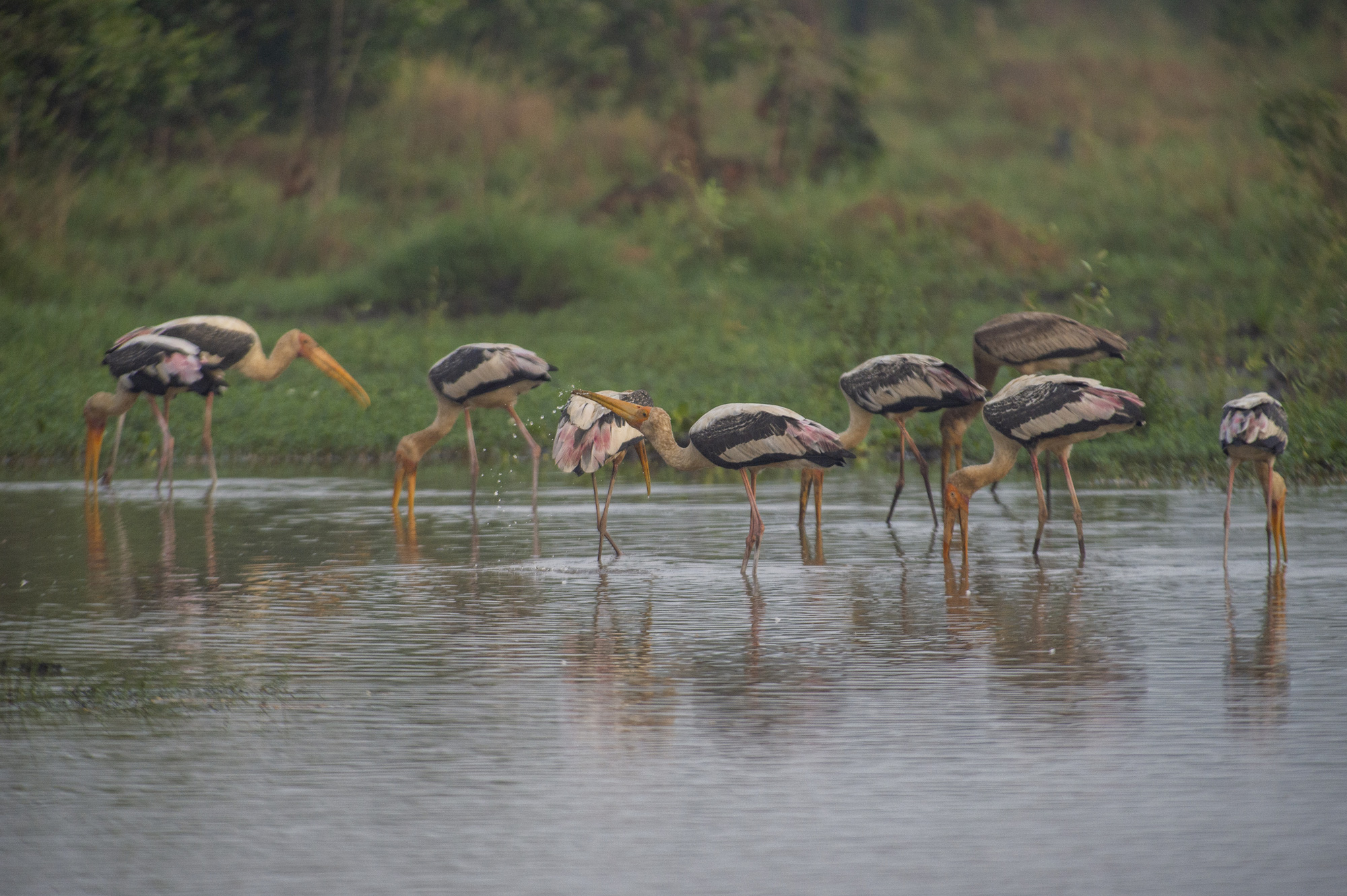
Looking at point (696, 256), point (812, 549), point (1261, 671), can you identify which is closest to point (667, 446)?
point (812, 549)

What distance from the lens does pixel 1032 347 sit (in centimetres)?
1308

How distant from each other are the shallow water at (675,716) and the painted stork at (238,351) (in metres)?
3.92

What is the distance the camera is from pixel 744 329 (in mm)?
21500

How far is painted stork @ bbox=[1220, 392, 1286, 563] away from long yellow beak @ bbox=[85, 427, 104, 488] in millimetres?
8248

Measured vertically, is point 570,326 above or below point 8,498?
above

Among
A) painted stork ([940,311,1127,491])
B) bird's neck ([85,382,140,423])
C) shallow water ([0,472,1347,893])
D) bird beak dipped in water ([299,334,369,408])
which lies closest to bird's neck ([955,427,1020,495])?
shallow water ([0,472,1347,893])

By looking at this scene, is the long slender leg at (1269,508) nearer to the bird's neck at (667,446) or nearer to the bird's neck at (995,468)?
the bird's neck at (995,468)

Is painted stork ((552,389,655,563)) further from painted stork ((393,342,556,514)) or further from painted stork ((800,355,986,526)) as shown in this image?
painted stork ((393,342,556,514))

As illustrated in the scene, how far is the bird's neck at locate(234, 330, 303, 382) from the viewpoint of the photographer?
51.8 ft

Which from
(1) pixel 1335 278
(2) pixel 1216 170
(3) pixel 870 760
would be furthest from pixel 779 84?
(3) pixel 870 760

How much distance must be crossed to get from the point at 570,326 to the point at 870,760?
648 inches

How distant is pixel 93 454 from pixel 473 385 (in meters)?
3.49

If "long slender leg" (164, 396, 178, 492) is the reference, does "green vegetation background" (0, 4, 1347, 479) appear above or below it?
above

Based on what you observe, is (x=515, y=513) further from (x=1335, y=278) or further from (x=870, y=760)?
(x=1335, y=278)
